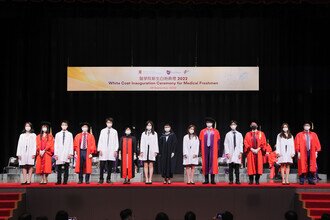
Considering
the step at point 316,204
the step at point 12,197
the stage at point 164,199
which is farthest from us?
the stage at point 164,199

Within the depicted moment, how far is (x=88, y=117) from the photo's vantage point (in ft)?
58.2

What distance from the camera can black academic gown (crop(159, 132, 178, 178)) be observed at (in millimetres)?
13070

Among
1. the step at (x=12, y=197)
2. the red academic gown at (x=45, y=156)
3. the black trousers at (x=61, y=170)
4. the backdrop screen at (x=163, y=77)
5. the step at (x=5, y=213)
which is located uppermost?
the backdrop screen at (x=163, y=77)

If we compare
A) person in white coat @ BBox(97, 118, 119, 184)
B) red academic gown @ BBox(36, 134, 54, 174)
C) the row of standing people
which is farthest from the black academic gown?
red academic gown @ BBox(36, 134, 54, 174)

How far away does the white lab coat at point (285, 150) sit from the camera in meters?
12.8

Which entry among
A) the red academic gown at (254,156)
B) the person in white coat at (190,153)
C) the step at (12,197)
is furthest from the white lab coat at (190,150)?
the step at (12,197)

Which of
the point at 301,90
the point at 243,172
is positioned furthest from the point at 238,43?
the point at 243,172

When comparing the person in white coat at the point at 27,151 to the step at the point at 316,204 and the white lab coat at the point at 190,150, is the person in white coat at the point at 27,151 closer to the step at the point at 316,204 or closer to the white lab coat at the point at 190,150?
the white lab coat at the point at 190,150

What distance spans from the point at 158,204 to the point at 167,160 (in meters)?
1.19

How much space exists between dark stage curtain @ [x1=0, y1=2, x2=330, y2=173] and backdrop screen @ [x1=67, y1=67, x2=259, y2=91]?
115cm

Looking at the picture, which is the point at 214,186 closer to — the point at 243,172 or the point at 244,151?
the point at 244,151

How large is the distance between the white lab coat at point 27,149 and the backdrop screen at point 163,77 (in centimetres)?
392

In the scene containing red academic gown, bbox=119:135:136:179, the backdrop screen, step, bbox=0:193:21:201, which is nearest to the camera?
step, bbox=0:193:21:201

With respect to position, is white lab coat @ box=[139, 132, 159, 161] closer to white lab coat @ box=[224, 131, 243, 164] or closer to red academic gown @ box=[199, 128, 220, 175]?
red academic gown @ box=[199, 128, 220, 175]
